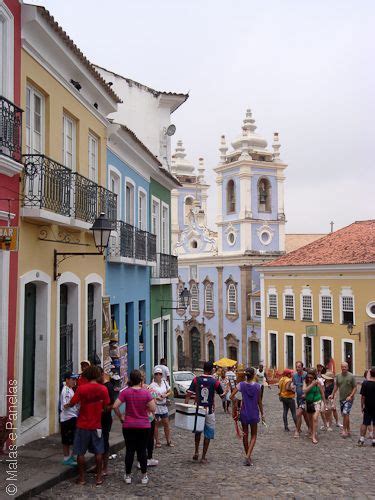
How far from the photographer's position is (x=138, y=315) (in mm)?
15602

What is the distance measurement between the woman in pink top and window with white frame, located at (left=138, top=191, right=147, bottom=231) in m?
9.08

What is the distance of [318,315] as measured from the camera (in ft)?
106

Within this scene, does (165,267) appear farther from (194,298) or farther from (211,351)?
(194,298)

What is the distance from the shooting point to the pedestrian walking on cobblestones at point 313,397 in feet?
33.3

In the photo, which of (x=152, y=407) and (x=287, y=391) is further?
(x=287, y=391)

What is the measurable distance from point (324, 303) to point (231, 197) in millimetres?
15044

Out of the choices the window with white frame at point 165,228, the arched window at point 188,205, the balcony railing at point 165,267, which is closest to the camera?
the balcony railing at point 165,267

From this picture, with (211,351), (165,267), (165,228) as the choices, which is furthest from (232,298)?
(165,267)

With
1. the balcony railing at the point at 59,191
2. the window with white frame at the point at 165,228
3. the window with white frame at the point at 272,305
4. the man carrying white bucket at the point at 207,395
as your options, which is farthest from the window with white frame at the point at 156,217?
the window with white frame at the point at 272,305

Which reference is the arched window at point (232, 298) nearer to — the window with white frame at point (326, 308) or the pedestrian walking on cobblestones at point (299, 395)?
the window with white frame at point (326, 308)

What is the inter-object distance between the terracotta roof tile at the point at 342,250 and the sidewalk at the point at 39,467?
75.4 ft

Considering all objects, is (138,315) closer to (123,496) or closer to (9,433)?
(9,433)

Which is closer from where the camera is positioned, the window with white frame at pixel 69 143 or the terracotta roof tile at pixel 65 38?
the terracotta roof tile at pixel 65 38

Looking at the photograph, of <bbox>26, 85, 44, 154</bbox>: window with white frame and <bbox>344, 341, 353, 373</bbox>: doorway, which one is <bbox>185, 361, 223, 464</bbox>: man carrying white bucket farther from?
<bbox>344, 341, 353, 373</bbox>: doorway
